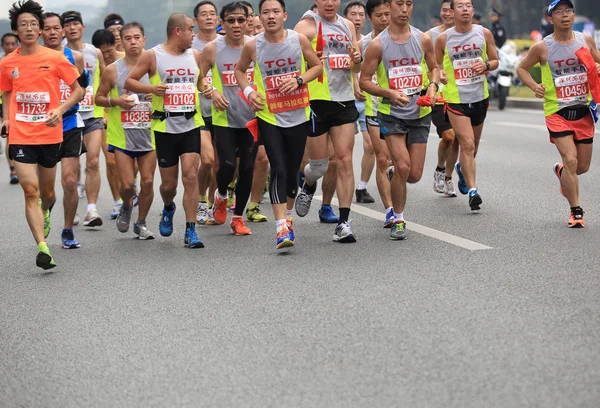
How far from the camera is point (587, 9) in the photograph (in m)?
33.8

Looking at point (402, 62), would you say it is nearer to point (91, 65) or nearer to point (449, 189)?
point (449, 189)

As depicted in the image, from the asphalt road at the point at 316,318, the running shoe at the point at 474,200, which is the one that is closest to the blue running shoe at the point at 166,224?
the asphalt road at the point at 316,318

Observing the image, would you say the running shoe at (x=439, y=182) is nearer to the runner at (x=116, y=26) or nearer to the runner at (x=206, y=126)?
the runner at (x=206, y=126)

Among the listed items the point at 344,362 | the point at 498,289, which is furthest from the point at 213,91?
the point at 344,362

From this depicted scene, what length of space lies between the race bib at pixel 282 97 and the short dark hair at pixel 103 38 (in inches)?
132

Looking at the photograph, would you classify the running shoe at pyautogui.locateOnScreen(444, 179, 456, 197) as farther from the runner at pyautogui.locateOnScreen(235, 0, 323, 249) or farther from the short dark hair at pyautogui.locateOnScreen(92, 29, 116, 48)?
the short dark hair at pyautogui.locateOnScreen(92, 29, 116, 48)

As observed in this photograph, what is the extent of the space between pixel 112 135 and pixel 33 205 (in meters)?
1.91

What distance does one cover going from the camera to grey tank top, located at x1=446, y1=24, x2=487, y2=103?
444 inches

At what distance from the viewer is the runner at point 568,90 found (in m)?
9.87

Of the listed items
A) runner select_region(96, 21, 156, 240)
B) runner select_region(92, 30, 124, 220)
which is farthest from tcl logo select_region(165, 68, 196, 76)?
runner select_region(92, 30, 124, 220)

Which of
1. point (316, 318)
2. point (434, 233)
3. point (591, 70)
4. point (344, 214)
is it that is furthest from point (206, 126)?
point (316, 318)

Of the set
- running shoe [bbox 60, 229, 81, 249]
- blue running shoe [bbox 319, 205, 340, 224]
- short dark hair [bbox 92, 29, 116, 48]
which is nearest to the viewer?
running shoe [bbox 60, 229, 81, 249]

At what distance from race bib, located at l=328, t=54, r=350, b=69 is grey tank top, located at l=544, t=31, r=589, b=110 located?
1.67 meters

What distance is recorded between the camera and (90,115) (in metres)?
11.8
